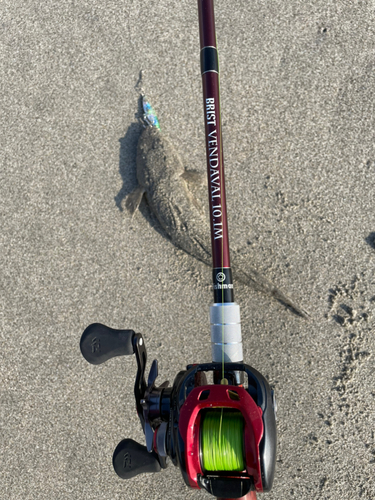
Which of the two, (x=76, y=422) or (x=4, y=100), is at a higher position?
(x=4, y=100)

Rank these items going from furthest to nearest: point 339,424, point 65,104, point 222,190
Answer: point 65,104, point 339,424, point 222,190

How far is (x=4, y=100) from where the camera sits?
2.39m

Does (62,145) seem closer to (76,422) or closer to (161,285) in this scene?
(161,285)

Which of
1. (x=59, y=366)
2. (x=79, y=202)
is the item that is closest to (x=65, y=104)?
(x=79, y=202)

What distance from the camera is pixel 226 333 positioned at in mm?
1423

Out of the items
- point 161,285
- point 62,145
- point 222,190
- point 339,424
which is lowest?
point 339,424

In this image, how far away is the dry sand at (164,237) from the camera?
2086 mm

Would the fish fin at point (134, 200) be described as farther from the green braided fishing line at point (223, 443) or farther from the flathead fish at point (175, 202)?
the green braided fishing line at point (223, 443)

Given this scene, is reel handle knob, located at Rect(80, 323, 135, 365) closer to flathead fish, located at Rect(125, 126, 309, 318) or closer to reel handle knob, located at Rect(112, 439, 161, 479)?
reel handle knob, located at Rect(112, 439, 161, 479)

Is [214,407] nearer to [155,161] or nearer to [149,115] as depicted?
[155,161]

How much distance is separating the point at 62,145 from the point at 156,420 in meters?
1.81

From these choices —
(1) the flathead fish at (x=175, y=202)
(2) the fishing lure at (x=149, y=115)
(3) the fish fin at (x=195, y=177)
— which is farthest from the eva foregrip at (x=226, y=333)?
(2) the fishing lure at (x=149, y=115)

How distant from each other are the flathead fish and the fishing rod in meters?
0.61

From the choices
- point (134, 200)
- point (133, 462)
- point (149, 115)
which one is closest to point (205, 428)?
point (133, 462)
